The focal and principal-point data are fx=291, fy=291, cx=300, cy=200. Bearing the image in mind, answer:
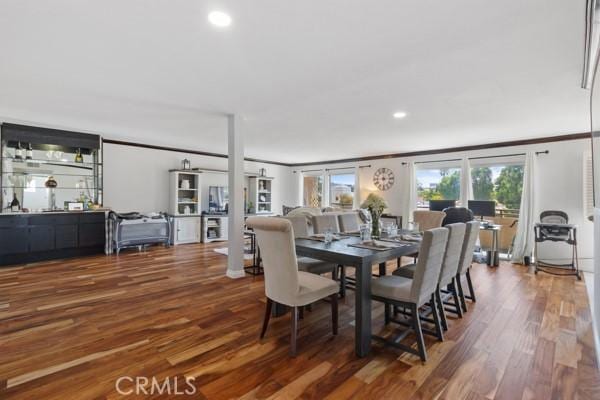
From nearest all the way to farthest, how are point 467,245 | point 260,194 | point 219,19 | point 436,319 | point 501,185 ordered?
point 219,19 → point 436,319 → point 467,245 → point 501,185 → point 260,194

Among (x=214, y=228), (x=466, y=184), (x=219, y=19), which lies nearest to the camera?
(x=219, y=19)

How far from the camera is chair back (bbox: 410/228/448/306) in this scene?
2094 millimetres

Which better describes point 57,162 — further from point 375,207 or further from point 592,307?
point 592,307

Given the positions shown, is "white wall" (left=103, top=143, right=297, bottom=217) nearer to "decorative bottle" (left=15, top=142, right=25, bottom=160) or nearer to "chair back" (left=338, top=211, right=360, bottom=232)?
"decorative bottle" (left=15, top=142, right=25, bottom=160)

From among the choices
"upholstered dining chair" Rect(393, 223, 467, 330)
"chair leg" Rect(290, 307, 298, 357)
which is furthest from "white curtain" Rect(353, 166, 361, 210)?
"chair leg" Rect(290, 307, 298, 357)

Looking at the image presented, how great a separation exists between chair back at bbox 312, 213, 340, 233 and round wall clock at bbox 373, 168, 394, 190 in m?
3.99

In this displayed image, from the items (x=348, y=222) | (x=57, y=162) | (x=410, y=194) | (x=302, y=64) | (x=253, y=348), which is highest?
(x=302, y=64)

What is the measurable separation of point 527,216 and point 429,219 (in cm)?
268

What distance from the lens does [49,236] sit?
499 centimetres

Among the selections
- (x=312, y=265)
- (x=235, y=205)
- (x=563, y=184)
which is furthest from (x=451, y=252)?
(x=563, y=184)

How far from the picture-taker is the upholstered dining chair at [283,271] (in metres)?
2.13

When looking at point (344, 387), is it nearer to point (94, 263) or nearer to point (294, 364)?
point (294, 364)

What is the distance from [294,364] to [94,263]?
4.47m

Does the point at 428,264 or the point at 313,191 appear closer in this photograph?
the point at 428,264
